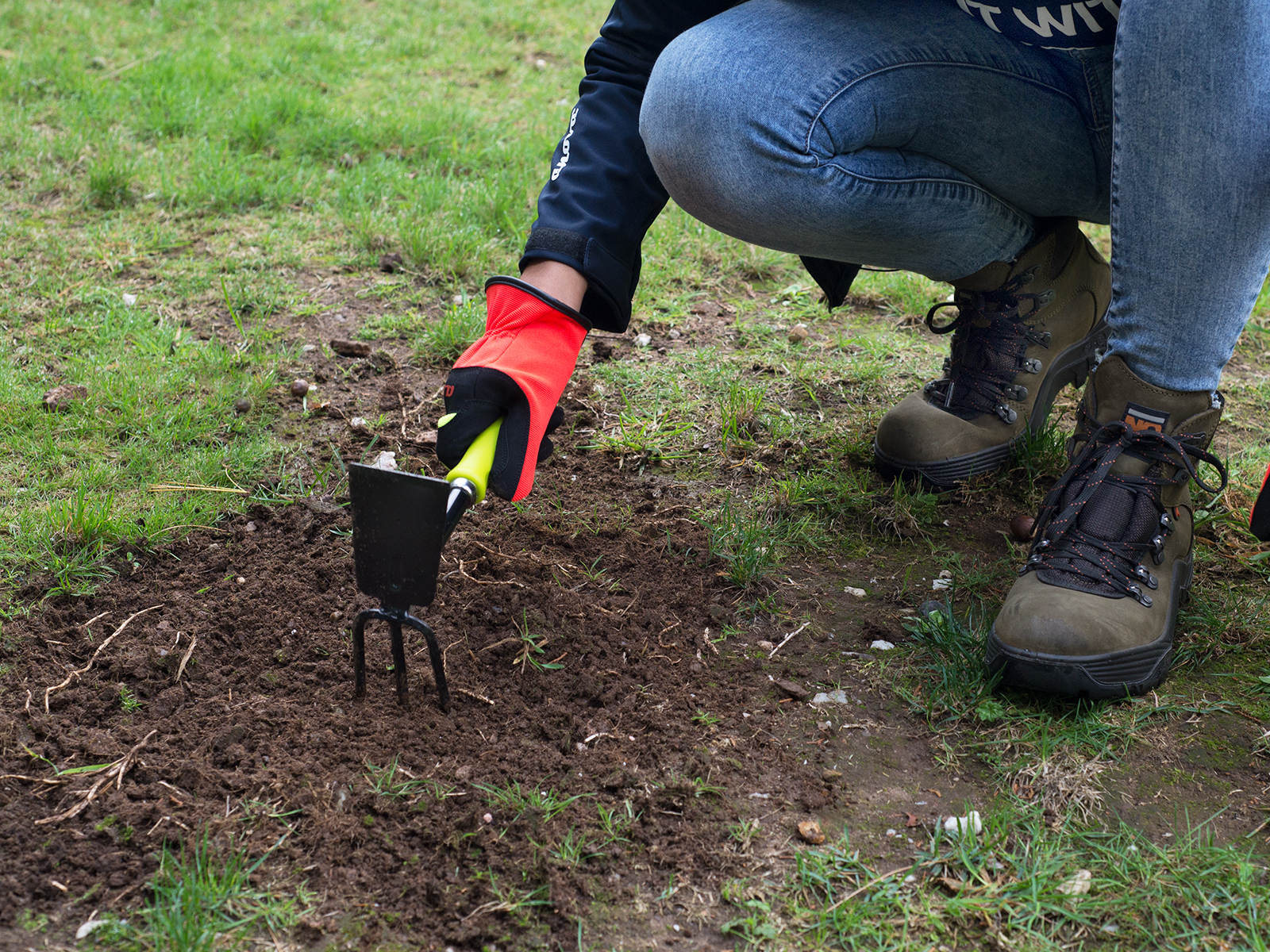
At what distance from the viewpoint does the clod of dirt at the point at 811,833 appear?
55.7 inches

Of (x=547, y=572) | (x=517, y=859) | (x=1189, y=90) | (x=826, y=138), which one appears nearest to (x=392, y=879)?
(x=517, y=859)

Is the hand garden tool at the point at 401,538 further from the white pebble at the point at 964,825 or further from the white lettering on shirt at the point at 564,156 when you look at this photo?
the white pebble at the point at 964,825

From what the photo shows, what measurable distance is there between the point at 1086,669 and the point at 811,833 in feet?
1.83

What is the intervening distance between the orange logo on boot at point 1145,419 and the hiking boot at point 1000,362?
49cm

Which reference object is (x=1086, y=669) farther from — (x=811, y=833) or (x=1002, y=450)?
(x=1002, y=450)

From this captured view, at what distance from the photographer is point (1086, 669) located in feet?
5.21

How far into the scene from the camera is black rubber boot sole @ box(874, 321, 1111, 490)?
85.8 inches

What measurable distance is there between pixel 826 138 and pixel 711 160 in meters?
0.22

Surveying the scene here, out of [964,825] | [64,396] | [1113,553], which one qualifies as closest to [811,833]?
[964,825]

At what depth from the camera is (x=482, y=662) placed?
1729 millimetres

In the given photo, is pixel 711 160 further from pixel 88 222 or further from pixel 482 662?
pixel 88 222

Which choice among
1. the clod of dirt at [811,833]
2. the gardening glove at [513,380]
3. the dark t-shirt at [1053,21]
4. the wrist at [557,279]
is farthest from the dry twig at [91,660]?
the dark t-shirt at [1053,21]

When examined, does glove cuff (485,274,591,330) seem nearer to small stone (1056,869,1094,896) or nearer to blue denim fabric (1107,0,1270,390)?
blue denim fabric (1107,0,1270,390)

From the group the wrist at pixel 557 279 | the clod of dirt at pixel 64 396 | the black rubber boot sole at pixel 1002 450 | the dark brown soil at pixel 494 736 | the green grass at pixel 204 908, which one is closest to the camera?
the green grass at pixel 204 908
